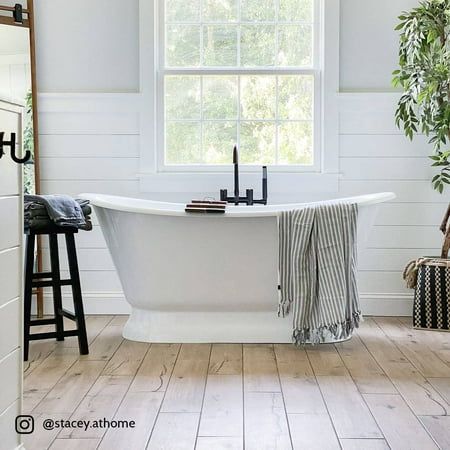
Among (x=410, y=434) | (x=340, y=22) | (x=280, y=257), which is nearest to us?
(x=410, y=434)

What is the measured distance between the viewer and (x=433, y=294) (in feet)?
13.2

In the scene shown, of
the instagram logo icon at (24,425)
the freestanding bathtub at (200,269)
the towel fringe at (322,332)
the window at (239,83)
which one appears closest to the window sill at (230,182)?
the window at (239,83)

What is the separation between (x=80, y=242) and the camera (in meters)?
4.53

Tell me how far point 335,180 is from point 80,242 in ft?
5.67

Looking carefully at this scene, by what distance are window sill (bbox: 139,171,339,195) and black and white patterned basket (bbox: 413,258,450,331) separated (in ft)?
2.69

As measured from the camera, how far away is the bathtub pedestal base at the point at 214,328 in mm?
3699

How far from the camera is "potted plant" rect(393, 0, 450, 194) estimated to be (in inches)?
155

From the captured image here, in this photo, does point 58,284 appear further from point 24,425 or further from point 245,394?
point 24,425

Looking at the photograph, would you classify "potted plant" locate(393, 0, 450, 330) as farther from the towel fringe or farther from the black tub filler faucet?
the black tub filler faucet

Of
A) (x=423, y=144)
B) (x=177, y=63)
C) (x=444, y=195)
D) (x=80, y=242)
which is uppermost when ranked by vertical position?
(x=177, y=63)

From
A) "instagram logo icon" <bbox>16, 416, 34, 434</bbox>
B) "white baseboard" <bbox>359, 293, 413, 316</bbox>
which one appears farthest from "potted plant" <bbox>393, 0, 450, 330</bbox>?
"instagram logo icon" <bbox>16, 416, 34, 434</bbox>

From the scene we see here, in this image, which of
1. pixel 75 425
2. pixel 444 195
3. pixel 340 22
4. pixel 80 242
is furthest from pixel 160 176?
pixel 75 425

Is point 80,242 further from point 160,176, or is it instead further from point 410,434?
point 410,434

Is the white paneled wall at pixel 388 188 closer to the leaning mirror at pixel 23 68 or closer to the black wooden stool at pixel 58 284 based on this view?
the black wooden stool at pixel 58 284
